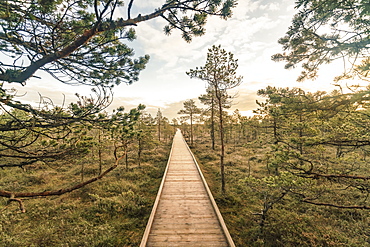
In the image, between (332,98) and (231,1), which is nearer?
(332,98)

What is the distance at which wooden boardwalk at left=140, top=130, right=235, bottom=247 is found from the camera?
4741 mm

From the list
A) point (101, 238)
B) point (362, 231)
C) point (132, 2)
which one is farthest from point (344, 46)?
point (101, 238)

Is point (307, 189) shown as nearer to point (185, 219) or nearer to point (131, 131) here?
point (185, 219)

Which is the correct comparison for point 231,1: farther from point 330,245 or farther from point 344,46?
point 330,245

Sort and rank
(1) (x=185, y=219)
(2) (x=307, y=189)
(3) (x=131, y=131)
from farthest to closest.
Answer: (2) (x=307, y=189)
(1) (x=185, y=219)
(3) (x=131, y=131)

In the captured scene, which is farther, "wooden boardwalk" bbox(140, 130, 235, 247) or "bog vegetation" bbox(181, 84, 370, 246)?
"wooden boardwalk" bbox(140, 130, 235, 247)

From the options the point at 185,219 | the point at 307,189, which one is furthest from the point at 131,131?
the point at 307,189

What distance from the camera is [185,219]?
5.70 m

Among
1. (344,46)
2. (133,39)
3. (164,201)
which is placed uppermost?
(133,39)

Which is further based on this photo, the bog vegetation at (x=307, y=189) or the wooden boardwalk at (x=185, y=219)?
the wooden boardwalk at (x=185, y=219)

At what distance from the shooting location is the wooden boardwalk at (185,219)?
474 centimetres

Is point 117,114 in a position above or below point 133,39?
below

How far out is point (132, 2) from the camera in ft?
12.1

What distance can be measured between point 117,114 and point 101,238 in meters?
5.18
